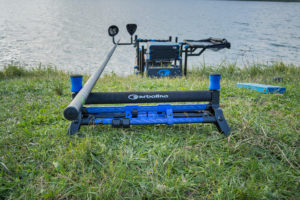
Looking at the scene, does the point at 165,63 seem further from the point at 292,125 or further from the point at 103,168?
the point at 103,168

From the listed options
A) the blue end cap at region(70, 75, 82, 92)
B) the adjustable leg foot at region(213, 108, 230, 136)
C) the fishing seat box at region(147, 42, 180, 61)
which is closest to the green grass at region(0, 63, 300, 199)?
the adjustable leg foot at region(213, 108, 230, 136)

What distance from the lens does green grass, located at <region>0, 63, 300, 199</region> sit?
1586 mm

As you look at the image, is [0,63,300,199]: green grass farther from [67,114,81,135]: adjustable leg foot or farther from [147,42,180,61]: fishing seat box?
[147,42,180,61]: fishing seat box

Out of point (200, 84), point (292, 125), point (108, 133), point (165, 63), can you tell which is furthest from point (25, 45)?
point (292, 125)

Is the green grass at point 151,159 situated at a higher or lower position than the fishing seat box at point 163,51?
lower

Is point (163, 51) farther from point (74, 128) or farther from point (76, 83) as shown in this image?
point (74, 128)

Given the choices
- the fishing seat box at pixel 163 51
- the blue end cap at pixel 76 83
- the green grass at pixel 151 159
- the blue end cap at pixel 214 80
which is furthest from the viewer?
the fishing seat box at pixel 163 51

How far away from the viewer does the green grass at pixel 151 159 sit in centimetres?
159

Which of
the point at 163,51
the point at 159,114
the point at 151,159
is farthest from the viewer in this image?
the point at 163,51

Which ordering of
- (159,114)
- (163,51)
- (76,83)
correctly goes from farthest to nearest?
(163,51) < (159,114) < (76,83)

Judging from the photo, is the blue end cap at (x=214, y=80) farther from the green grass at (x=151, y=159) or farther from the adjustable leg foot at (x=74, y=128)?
the adjustable leg foot at (x=74, y=128)

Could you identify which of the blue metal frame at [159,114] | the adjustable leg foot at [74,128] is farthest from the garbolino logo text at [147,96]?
the adjustable leg foot at [74,128]

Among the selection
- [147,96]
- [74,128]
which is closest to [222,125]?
[147,96]

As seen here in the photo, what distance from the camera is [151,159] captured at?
1979 mm
